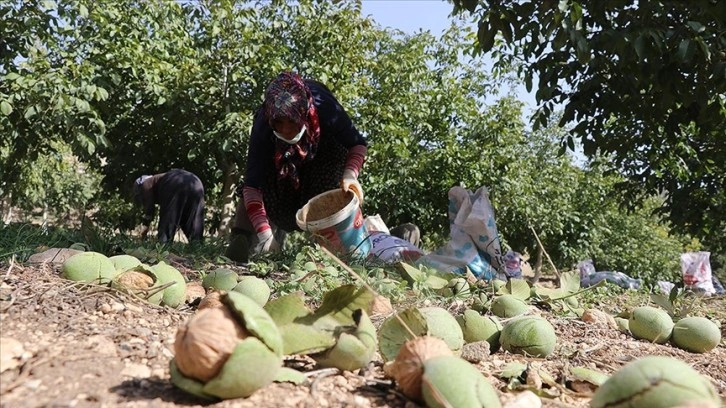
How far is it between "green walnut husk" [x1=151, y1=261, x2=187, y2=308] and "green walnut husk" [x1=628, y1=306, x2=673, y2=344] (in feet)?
6.02

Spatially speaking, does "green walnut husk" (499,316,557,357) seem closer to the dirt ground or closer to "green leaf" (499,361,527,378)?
the dirt ground

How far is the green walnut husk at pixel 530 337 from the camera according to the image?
5.79 ft

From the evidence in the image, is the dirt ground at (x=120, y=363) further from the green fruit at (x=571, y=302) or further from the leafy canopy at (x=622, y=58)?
the leafy canopy at (x=622, y=58)

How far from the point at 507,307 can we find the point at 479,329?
38 cm

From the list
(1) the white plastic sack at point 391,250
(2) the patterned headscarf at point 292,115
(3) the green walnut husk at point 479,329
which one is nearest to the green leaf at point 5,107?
(2) the patterned headscarf at point 292,115

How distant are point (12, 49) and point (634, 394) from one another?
7.67m

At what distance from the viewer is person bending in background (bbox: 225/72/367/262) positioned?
3.67 m

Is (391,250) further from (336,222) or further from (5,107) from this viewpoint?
(5,107)

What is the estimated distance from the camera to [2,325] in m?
1.38

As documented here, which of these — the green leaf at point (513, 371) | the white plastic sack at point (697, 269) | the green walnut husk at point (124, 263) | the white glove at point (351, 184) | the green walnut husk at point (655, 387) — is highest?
the white glove at point (351, 184)

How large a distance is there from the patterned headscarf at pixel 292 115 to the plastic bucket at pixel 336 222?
0.42m

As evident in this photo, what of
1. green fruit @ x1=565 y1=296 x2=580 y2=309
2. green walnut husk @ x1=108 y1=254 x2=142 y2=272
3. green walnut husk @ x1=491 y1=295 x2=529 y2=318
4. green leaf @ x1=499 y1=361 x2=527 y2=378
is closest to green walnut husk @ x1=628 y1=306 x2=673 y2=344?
green fruit @ x1=565 y1=296 x2=580 y2=309

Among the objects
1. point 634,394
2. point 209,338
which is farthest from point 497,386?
point 209,338

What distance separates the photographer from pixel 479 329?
1822 millimetres
